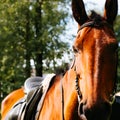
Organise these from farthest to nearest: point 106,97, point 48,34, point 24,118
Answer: point 48,34 → point 24,118 → point 106,97

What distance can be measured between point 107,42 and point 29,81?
3.32 metres

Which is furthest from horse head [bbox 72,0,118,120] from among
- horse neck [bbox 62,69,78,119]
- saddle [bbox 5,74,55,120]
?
saddle [bbox 5,74,55,120]

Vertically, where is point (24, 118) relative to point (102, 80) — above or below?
below

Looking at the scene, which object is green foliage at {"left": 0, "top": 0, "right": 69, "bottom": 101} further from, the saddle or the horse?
the horse

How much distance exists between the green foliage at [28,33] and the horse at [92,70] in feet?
78.5

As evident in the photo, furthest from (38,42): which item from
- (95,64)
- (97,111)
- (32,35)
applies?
(97,111)

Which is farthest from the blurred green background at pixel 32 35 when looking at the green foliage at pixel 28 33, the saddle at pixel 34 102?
the saddle at pixel 34 102

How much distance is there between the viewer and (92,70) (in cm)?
408

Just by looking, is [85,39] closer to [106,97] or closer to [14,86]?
[106,97]

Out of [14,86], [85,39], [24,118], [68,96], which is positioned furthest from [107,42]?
[14,86]

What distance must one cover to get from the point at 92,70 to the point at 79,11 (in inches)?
31.5

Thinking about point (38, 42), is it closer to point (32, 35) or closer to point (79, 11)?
point (32, 35)

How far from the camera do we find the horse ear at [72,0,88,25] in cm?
456

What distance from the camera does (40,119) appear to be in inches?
213
